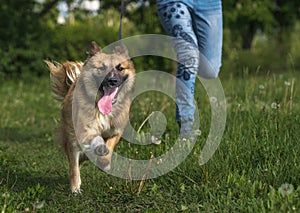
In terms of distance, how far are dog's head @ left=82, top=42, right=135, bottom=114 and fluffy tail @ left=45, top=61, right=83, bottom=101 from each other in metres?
0.23

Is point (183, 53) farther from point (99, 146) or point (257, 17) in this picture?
point (257, 17)

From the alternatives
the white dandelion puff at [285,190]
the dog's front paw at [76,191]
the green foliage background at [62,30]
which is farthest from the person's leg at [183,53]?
the green foliage background at [62,30]

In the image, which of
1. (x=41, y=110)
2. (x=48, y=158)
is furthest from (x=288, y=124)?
(x=41, y=110)

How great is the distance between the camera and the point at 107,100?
13.9 ft

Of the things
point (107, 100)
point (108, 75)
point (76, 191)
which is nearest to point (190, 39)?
point (108, 75)

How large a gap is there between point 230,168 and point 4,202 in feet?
5.03

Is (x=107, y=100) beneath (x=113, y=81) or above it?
beneath

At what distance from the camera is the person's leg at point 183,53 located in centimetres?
452

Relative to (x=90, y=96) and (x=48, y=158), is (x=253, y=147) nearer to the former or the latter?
(x=90, y=96)

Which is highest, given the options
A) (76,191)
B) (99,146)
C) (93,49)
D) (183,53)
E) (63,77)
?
(93,49)

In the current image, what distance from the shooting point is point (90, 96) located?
13.9 ft

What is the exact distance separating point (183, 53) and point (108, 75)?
748 millimetres

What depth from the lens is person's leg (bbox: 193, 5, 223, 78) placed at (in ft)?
15.4

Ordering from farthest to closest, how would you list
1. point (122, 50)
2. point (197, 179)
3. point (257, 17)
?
1. point (257, 17)
2. point (122, 50)
3. point (197, 179)
